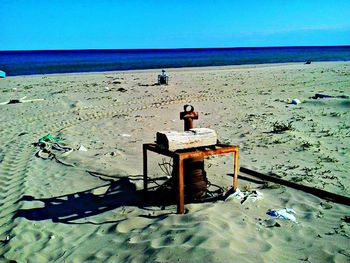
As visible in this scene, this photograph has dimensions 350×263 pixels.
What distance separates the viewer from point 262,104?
13.3m

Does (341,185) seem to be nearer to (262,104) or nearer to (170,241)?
(170,241)

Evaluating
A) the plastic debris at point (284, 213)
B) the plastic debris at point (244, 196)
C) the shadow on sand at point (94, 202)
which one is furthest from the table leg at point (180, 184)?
the plastic debris at point (284, 213)

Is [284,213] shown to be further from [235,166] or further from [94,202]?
[94,202]

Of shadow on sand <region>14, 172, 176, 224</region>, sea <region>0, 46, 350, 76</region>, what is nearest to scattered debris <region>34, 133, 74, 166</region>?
shadow on sand <region>14, 172, 176, 224</region>

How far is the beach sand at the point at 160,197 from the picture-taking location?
3.85 metres

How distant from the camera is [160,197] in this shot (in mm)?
5285

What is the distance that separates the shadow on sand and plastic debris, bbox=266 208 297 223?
131 centimetres

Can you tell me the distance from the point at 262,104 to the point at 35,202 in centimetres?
964

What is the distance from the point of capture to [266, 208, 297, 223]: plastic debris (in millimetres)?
4457

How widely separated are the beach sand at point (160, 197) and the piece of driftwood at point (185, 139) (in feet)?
2.76

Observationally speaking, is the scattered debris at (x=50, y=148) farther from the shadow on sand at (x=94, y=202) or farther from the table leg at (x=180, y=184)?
the table leg at (x=180, y=184)

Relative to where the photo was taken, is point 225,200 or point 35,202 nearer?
point 225,200

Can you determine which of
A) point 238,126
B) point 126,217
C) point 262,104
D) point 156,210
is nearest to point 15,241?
point 126,217

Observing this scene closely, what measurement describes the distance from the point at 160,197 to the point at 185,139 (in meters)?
1.22
